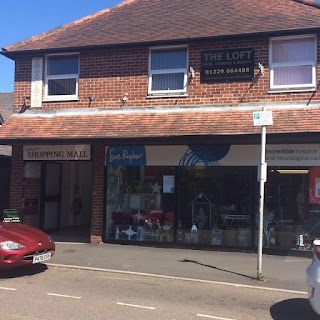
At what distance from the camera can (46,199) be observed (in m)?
13.5

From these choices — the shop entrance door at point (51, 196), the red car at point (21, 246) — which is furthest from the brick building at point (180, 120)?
the red car at point (21, 246)

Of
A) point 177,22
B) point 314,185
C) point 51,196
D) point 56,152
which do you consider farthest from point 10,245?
point 177,22

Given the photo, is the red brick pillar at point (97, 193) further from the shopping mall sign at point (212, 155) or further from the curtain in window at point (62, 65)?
the curtain in window at point (62, 65)

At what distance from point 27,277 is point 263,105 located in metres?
6.75

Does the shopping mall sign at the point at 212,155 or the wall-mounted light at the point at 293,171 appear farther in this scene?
the wall-mounted light at the point at 293,171

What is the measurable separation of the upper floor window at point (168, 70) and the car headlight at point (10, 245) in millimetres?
5724

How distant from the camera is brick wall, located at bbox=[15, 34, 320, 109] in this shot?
11.1 m

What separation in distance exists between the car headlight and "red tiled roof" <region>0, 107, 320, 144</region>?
375 cm

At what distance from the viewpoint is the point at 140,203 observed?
11.9 metres

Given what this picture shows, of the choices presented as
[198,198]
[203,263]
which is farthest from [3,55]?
[203,263]

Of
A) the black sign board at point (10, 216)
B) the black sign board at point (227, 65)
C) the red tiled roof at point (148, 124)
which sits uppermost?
the black sign board at point (227, 65)

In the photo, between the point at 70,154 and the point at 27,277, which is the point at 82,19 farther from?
the point at 27,277

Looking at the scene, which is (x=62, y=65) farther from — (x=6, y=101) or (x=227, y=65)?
(x=6, y=101)

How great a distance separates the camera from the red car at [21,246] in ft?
25.0
